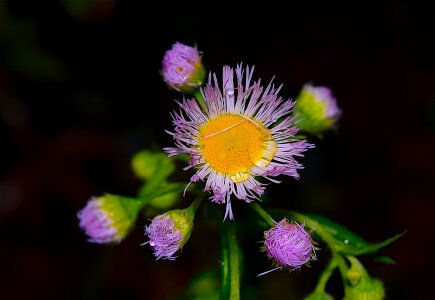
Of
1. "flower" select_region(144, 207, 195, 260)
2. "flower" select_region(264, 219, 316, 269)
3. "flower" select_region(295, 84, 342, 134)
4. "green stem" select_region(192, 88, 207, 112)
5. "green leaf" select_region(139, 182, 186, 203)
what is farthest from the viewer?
"flower" select_region(295, 84, 342, 134)

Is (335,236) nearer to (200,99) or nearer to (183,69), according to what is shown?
(200,99)

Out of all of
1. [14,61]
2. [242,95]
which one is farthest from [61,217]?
[242,95]

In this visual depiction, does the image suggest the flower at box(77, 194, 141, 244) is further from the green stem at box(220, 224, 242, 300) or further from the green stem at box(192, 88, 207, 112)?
the green stem at box(192, 88, 207, 112)

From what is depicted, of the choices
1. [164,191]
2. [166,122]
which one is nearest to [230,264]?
[164,191]

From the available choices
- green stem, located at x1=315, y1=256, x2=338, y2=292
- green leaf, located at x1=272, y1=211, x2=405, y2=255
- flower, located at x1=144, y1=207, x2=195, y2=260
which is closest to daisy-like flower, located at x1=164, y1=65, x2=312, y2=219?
flower, located at x1=144, y1=207, x2=195, y2=260

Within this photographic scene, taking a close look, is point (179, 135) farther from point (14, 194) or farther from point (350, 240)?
point (14, 194)

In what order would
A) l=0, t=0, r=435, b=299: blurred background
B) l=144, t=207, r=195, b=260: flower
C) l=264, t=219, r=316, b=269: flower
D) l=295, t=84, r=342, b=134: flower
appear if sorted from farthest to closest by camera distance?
l=0, t=0, r=435, b=299: blurred background → l=295, t=84, r=342, b=134: flower → l=144, t=207, r=195, b=260: flower → l=264, t=219, r=316, b=269: flower
